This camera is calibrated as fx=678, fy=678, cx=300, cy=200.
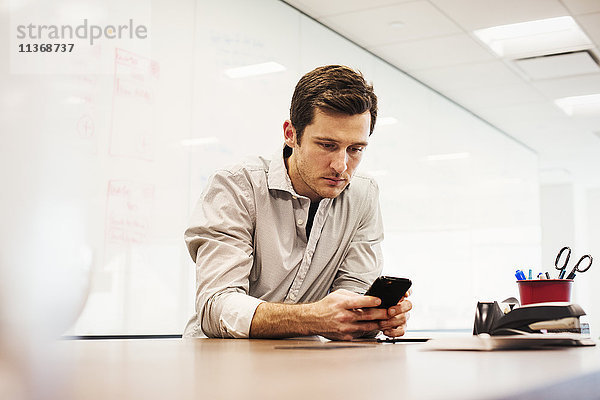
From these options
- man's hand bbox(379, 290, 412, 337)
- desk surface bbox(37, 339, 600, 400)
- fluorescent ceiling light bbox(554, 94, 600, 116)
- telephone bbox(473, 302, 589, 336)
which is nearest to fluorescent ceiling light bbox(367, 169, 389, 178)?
fluorescent ceiling light bbox(554, 94, 600, 116)

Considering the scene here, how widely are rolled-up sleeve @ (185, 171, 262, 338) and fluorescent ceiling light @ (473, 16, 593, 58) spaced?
10.2ft

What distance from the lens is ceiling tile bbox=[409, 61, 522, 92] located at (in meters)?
4.97

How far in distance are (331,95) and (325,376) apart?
1221 mm

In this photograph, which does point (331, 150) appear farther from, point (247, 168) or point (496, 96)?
point (496, 96)

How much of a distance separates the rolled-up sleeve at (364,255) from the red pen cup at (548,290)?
385 millimetres

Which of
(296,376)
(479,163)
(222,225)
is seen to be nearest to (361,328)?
Result: (222,225)

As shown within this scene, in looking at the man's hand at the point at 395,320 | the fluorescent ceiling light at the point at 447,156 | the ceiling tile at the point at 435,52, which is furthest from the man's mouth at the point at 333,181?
the fluorescent ceiling light at the point at 447,156

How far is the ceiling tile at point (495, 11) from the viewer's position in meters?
3.81

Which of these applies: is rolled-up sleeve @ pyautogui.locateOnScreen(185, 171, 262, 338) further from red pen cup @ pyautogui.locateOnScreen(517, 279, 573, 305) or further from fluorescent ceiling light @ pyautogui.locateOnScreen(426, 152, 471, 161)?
fluorescent ceiling light @ pyautogui.locateOnScreen(426, 152, 471, 161)

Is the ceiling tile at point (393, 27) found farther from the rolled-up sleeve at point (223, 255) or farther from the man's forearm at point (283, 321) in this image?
the man's forearm at point (283, 321)

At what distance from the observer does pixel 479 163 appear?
20.5 feet

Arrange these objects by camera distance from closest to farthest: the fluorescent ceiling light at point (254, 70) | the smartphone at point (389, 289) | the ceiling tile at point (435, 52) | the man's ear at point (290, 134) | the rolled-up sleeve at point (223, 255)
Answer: the smartphone at point (389, 289), the rolled-up sleeve at point (223, 255), the man's ear at point (290, 134), the fluorescent ceiling light at point (254, 70), the ceiling tile at point (435, 52)

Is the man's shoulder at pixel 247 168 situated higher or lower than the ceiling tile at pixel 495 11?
lower

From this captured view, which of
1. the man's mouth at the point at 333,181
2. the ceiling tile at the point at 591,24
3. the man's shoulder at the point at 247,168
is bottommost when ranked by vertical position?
the man's mouth at the point at 333,181
